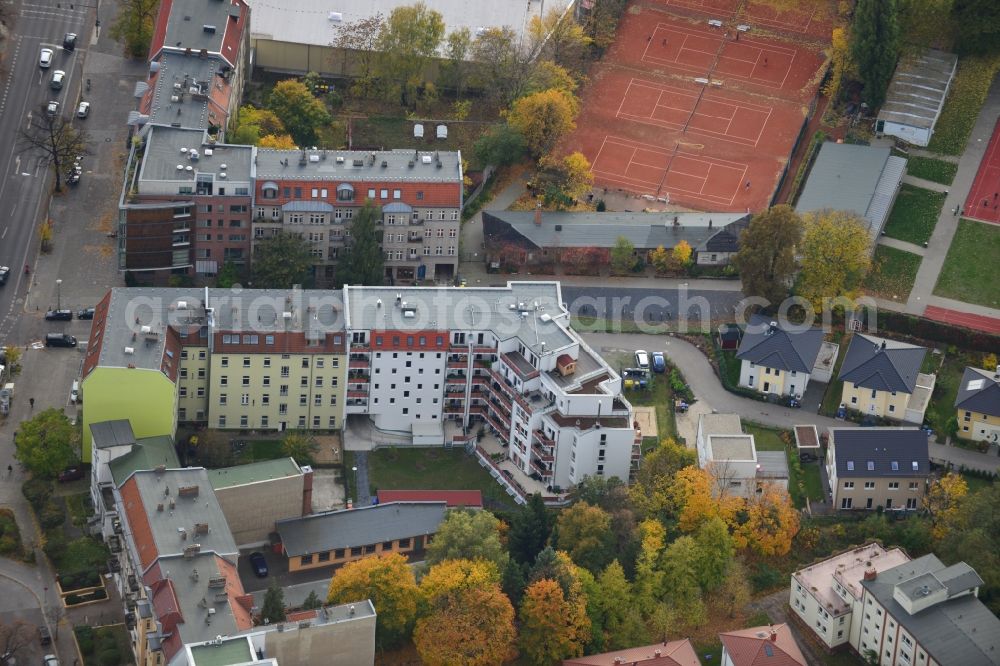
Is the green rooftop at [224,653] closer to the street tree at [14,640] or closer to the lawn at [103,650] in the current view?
the lawn at [103,650]

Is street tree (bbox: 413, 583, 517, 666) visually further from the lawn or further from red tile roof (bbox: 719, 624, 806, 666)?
the lawn

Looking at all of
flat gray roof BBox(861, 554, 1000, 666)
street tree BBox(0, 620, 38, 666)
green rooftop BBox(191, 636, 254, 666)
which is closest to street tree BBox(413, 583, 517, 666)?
green rooftop BBox(191, 636, 254, 666)

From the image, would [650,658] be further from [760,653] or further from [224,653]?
[224,653]

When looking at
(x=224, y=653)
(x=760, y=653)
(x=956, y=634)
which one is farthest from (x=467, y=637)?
(x=956, y=634)

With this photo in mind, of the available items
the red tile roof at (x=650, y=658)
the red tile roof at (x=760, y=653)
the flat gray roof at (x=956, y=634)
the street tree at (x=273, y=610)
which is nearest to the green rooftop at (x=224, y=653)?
the street tree at (x=273, y=610)

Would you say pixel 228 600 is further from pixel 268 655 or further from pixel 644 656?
pixel 644 656

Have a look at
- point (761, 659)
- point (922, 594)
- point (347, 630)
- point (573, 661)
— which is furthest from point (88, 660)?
point (922, 594)
